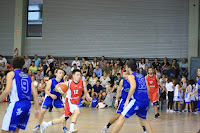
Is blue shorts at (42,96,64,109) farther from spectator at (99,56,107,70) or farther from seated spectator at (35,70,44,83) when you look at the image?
spectator at (99,56,107,70)

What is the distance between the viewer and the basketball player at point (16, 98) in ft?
16.2

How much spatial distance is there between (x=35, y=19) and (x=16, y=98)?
1923 centimetres

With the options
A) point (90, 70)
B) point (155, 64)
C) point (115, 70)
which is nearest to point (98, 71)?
point (90, 70)

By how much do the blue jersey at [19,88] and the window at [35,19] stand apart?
18831 millimetres

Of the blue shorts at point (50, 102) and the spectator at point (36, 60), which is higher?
the spectator at point (36, 60)

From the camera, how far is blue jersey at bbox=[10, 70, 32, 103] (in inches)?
197

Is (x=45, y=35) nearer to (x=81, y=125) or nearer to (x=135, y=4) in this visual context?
(x=135, y=4)

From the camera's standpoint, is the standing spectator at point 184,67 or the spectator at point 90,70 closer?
the standing spectator at point 184,67

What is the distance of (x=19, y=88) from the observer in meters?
5.02

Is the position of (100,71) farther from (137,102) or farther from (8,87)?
(8,87)

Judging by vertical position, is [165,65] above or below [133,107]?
above

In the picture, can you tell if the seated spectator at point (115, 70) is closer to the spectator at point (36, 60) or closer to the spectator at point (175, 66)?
the spectator at point (175, 66)

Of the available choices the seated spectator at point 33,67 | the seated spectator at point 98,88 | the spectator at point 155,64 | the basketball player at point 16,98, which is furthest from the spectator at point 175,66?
the basketball player at point 16,98

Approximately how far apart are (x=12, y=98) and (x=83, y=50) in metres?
17.7
